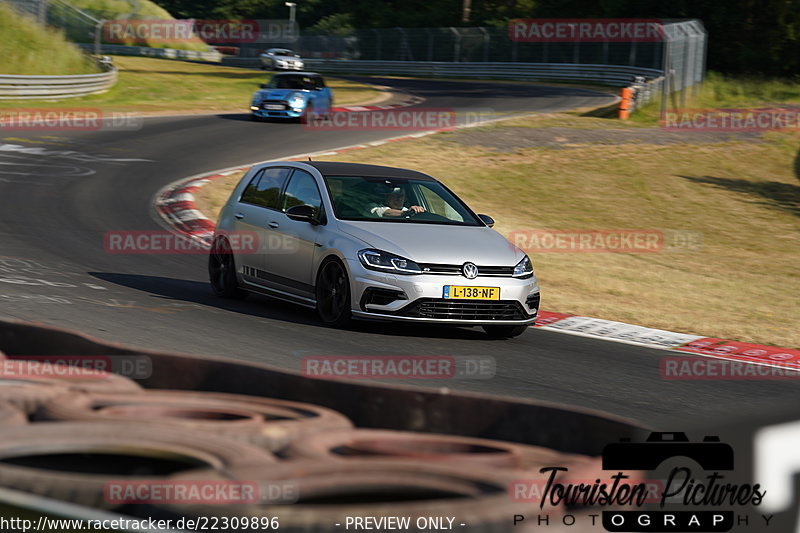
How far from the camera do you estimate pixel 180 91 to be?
141 feet

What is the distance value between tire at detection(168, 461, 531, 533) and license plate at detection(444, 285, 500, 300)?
20.0ft

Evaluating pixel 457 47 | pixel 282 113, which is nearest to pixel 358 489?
pixel 282 113

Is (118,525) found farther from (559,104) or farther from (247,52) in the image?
(247,52)

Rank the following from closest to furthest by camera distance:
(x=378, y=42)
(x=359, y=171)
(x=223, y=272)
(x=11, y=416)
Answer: (x=11, y=416)
(x=359, y=171)
(x=223, y=272)
(x=378, y=42)

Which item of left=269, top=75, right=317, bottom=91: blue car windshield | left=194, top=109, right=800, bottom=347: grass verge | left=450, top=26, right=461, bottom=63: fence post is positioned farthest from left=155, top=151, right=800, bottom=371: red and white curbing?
left=450, top=26, right=461, bottom=63: fence post

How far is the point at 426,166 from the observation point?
25.2 metres

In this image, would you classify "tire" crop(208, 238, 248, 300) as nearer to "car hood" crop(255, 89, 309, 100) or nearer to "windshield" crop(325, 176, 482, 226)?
"windshield" crop(325, 176, 482, 226)

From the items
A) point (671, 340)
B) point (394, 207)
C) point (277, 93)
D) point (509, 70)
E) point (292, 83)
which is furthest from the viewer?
point (509, 70)

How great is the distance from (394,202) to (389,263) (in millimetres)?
1275

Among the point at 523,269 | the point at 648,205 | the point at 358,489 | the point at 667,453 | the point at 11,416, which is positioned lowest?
the point at 648,205

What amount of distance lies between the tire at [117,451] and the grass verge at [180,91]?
31.4m

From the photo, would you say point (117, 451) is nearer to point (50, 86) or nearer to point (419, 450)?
point (419, 450)

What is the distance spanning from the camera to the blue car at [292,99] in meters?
32.7

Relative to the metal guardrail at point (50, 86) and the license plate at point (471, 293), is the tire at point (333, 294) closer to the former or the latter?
the license plate at point (471, 293)
